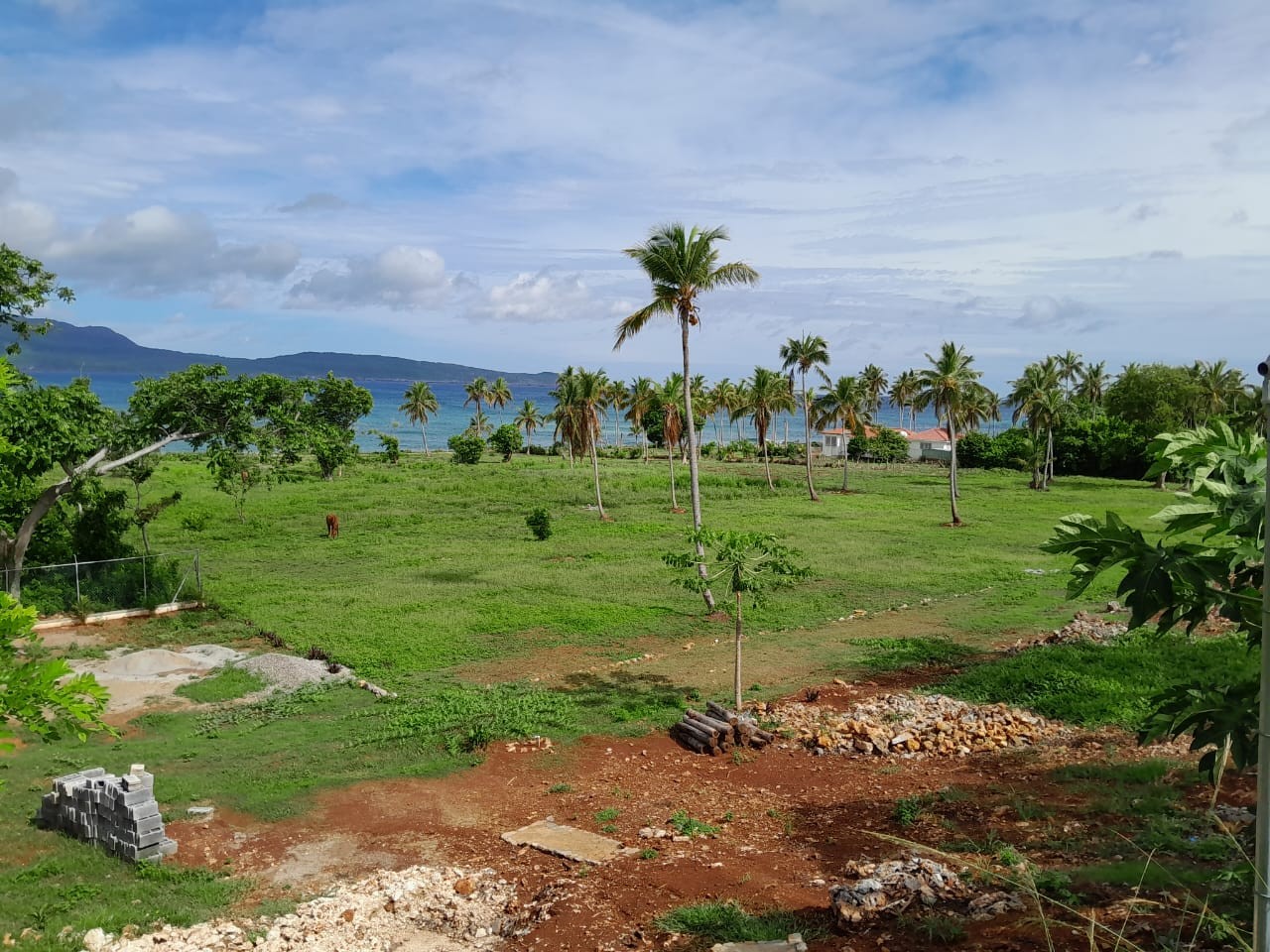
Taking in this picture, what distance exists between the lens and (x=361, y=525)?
1692 inches

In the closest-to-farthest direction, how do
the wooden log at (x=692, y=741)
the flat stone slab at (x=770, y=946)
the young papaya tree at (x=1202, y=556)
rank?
the young papaya tree at (x=1202, y=556)
the flat stone slab at (x=770, y=946)
the wooden log at (x=692, y=741)

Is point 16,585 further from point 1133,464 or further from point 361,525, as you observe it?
point 1133,464

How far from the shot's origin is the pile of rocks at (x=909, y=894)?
8219 mm

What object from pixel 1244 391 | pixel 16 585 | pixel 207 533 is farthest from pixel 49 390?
pixel 1244 391

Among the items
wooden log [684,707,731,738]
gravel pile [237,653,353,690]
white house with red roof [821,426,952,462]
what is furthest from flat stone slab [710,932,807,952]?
white house with red roof [821,426,952,462]

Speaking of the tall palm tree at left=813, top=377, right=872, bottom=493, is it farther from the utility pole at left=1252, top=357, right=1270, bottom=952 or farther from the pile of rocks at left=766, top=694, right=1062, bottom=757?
the utility pole at left=1252, top=357, right=1270, bottom=952

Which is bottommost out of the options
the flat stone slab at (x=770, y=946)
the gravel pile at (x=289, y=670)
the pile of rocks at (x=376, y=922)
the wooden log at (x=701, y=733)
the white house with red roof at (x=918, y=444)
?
the pile of rocks at (x=376, y=922)

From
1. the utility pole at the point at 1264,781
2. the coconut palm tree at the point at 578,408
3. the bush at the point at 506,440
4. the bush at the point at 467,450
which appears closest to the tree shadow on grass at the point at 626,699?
the utility pole at the point at 1264,781

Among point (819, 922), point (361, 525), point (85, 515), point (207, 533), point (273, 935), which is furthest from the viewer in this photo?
point (361, 525)

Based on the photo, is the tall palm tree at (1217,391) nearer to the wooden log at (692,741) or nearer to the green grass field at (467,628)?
the green grass field at (467,628)

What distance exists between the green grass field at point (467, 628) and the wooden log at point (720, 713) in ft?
3.94

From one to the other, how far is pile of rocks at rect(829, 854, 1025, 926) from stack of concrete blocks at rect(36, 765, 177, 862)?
8.73m

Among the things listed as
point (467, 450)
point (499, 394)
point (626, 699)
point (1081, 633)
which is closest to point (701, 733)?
point (626, 699)

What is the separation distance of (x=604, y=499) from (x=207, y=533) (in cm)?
2232
